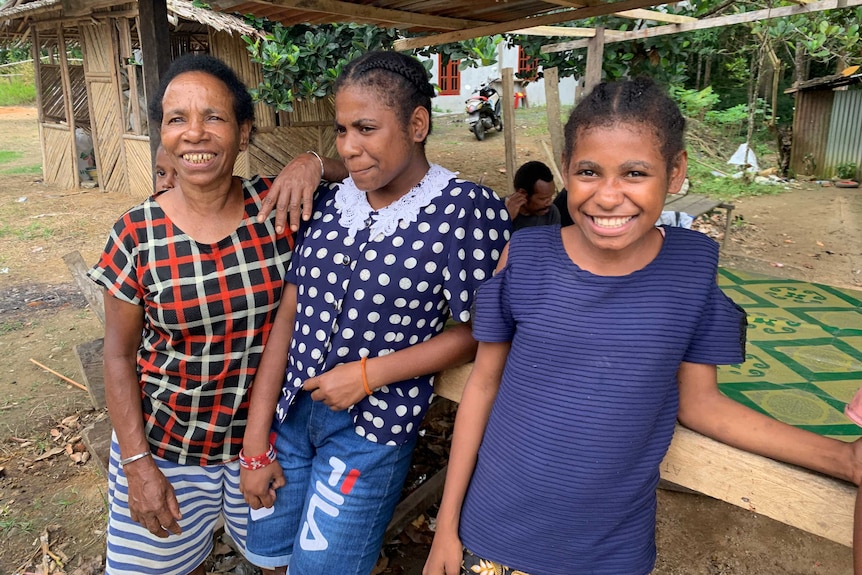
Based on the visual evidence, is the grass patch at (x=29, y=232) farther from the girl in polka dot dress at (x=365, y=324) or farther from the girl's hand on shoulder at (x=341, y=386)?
the girl's hand on shoulder at (x=341, y=386)

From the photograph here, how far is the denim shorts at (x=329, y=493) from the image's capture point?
1.80 meters

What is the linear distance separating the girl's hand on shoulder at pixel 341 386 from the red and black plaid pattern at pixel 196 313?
31cm

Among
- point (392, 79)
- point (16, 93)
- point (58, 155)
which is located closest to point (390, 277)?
point (392, 79)

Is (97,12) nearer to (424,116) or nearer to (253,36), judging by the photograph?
(253,36)

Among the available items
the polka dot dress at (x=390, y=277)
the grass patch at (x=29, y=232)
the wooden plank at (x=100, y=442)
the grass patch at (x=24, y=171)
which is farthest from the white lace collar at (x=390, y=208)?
the grass patch at (x=24, y=171)

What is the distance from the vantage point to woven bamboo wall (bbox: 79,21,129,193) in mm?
10312

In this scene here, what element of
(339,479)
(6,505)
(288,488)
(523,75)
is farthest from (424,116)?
(523,75)

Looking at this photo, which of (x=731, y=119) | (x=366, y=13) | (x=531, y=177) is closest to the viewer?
(x=366, y=13)

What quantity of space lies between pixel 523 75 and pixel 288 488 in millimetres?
6908

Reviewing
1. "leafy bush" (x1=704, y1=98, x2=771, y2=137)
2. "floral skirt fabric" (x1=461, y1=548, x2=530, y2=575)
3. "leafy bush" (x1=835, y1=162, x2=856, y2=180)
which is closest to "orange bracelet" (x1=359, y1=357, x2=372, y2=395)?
"floral skirt fabric" (x1=461, y1=548, x2=530, y2=575)

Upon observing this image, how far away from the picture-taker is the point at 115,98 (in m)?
10.5

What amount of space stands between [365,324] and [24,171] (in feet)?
48.5

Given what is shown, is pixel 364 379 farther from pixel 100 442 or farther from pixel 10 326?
pixel 10 326

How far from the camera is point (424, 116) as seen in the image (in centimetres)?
179
